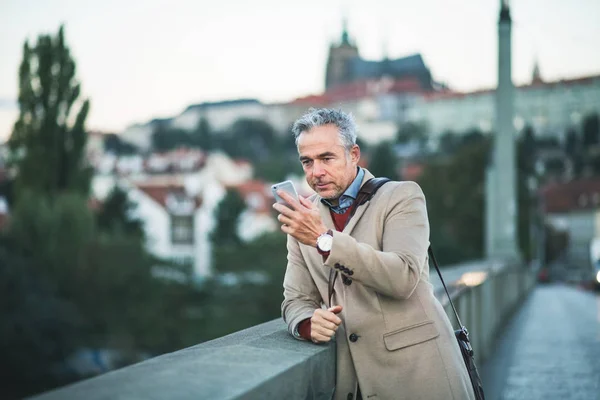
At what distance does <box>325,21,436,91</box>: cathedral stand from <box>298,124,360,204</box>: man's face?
157 metres

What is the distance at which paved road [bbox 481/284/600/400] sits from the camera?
6074mm

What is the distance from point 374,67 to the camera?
531ft

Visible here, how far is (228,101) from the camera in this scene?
576ft

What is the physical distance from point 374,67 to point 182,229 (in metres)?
79.2

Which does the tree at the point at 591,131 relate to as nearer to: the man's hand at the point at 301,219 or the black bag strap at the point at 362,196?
the black bag strap at the point at 362,196

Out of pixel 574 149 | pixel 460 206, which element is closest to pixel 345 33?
pixel 574 149

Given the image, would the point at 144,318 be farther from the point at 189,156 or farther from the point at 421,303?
the point at 189,156

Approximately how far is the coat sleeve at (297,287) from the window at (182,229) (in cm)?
8897

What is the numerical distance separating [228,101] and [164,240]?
282 feet

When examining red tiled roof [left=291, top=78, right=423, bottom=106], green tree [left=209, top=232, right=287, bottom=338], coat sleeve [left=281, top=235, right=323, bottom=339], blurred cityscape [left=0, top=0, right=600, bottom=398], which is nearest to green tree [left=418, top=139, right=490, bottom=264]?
blurred cityscape [left=0, top=0, right=600, bottom=398]

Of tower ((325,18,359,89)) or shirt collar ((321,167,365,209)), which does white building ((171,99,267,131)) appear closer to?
tower ((325,18,359,89))

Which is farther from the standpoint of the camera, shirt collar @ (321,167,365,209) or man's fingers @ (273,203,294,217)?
shirt collar @ (321,167,365,209)

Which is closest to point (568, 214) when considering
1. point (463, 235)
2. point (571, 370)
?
point (463, 235)

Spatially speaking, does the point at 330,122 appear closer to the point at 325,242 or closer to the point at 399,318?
the point at 325,242
